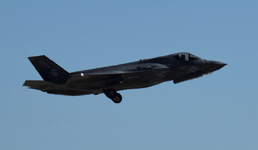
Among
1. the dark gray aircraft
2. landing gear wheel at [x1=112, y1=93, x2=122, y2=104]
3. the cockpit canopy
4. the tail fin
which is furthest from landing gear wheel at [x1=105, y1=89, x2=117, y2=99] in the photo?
the cockpit canopy

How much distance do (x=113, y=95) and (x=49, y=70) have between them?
5.98 meters

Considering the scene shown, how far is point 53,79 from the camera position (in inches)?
1913

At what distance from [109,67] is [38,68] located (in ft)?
20.5

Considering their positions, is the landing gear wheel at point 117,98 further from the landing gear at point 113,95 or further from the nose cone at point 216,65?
the nose cone at point 216,65

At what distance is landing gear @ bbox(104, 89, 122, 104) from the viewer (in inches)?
1928

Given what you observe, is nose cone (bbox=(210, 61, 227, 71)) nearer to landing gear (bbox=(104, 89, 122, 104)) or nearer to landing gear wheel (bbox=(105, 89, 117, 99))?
landing gear (bbox=(104, 89, 122, 104))

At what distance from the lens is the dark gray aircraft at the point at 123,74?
48.5 m

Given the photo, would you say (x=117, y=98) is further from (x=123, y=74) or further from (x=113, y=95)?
(x=123, y=74)

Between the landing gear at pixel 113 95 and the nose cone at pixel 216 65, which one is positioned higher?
the nose cone at pixel 216 65

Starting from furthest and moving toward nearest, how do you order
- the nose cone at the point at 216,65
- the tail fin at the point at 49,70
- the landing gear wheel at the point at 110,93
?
the nose cone at the point at 216,65
the landing gear wheel at the point at 110,93
the tail fin at the point at 49,70

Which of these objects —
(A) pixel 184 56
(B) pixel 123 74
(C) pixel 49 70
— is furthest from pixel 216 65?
(C) pixel 49 70

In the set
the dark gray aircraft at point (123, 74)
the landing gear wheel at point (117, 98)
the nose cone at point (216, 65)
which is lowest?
the landing gear wheel at point (117, 98)

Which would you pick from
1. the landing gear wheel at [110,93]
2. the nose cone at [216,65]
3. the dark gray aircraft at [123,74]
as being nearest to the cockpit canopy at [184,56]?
the dark gray aircraft at [123,74]

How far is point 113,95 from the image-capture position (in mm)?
48938
